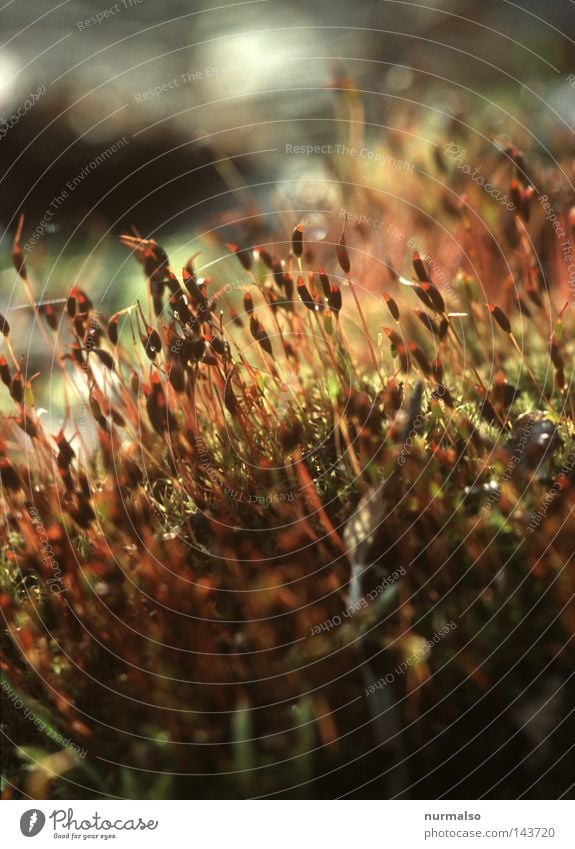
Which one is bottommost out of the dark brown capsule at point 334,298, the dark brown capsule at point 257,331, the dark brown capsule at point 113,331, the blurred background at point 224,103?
the dark brown capsule at point 257,331

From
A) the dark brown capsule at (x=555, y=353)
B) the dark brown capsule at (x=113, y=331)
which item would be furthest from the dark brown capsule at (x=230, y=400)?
the dark brown capsule at (x=555, y=353)

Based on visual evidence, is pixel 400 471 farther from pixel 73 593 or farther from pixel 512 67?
pixel 512 67

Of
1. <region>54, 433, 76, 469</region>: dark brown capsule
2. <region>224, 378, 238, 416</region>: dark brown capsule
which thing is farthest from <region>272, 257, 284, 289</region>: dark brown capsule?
<region>54, 433, 76, 469</region>: dark brown capsule

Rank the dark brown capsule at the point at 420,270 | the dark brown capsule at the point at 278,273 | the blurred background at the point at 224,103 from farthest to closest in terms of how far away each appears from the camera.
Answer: the blurred background at the point at 224,103 < the dark brown capsule at the point at 278,273 < the dark brown capsule at the point at 420,270

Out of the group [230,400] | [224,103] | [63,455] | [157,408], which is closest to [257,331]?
[230,400]

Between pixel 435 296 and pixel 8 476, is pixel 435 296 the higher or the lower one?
the higher one

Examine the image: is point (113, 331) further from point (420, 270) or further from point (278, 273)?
point (420, 270)

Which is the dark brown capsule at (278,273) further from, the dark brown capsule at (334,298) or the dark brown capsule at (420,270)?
the dark brown capsule at (420,270)

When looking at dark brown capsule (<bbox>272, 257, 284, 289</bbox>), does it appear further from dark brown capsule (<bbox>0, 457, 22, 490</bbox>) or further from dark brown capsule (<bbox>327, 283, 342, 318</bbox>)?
dark brown capsule (<bbox>0, 457, 22, 490</bbox>)

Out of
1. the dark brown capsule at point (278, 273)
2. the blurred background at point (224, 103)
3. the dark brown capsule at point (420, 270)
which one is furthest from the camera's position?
the blurred background at point (224, 103)

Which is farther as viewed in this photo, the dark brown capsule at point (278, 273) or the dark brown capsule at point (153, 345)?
the dark brown capsule at point (278, 273)

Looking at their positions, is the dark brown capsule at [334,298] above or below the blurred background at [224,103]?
below
